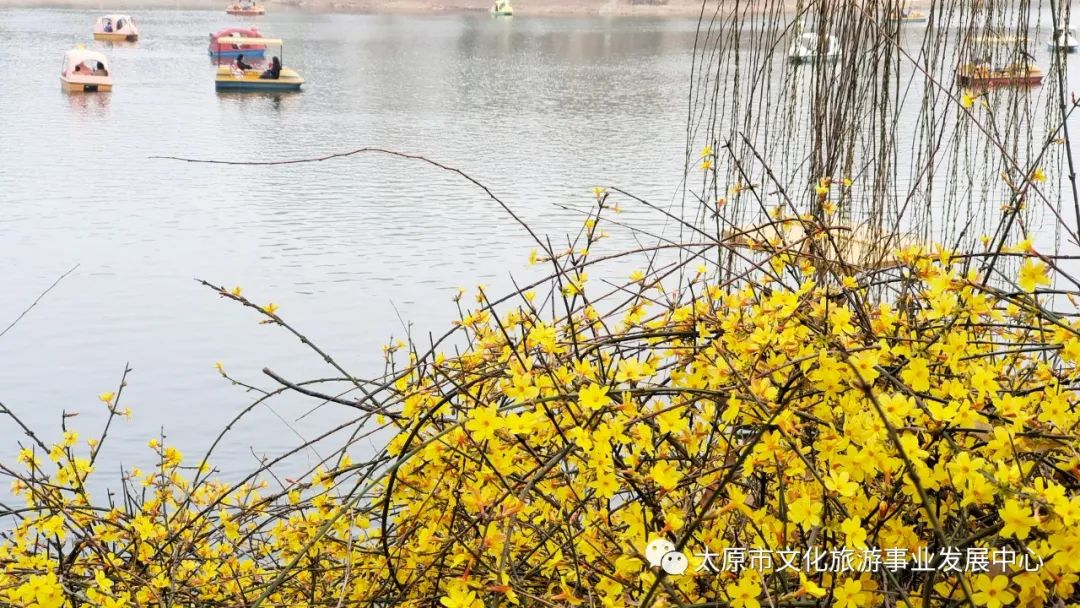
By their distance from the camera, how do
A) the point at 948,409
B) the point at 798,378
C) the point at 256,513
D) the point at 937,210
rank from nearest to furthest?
the point at 948,409 → the point at 798,378 → the point at 256,513 → the point at 937,210

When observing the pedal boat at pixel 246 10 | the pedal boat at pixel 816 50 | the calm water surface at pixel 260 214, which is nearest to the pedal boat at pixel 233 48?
the calm water surface at pixel 260 214

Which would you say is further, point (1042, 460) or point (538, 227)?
point (538, 227)

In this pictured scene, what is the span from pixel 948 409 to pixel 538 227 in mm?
8526

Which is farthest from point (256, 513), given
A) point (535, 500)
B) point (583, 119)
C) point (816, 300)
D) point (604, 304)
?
point (583, 119)

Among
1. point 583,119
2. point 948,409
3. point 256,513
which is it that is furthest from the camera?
point 583,119

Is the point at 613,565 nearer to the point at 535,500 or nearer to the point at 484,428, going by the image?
the point at 535,500

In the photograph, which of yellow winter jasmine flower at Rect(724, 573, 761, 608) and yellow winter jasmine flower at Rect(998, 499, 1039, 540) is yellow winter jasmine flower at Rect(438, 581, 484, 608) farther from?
yellow winter jasmine flower at Rect(998, 499, 1039, 540)

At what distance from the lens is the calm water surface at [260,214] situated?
6691 mm

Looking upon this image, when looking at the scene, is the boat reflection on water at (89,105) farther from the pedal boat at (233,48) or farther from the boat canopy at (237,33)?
the boat canopy at (237,33)

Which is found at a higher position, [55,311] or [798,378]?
[798,378]

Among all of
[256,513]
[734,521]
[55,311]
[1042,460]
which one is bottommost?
[55,311]

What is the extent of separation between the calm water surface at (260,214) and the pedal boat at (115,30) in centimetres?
756

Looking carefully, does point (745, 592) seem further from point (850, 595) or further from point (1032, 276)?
point (1032, 276)

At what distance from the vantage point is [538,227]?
9805mm
